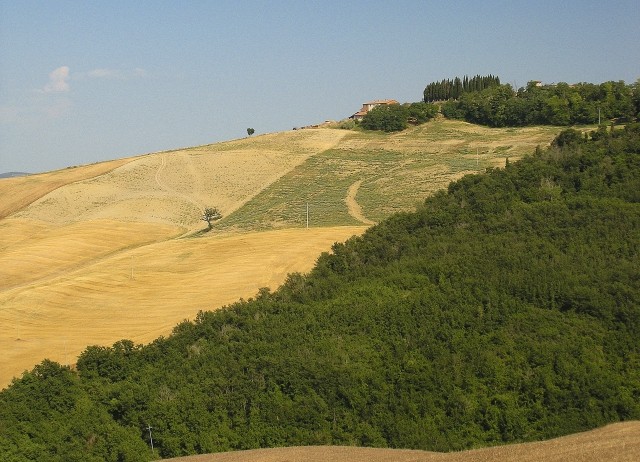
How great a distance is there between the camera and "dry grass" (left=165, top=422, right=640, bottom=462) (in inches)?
936

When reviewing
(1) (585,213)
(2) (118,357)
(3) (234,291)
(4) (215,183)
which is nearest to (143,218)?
(4) (215,183)

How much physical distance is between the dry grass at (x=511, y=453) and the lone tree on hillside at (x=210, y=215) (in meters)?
41.4

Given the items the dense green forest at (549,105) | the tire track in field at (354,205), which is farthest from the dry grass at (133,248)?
the dense green forest at (549,105)

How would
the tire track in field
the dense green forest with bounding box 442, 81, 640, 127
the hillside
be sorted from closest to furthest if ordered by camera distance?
1. the hillside
2. the tire track in field
3. the dense green forest with bounding box 442, 81, 640, 127

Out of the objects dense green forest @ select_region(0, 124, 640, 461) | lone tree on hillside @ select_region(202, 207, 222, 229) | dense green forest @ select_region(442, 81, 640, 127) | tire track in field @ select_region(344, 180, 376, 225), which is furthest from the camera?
dense green forest @ select_region(442, 81, 640, 127)

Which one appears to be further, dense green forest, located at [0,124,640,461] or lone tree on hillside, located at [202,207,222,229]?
lone tree on hillside, located at [202,207,222,229]

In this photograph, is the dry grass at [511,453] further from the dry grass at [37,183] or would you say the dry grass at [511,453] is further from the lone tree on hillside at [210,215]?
the dry grass at [37,183]

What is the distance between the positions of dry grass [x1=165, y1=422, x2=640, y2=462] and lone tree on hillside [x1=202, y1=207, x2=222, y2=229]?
41396mm

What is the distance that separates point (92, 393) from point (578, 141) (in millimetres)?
36252

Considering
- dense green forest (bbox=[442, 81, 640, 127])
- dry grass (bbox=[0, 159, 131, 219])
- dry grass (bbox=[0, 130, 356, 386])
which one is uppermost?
dense green forest (bbox=[442, 81, 640, 127])

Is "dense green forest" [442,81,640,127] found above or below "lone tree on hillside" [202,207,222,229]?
above

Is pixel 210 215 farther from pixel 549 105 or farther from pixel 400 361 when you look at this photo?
pixel 400 361

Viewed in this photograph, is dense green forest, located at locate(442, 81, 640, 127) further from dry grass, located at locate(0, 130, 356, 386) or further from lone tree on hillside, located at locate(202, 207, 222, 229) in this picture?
lone tree on hillside, located at locate(202, 207, 222, 229)

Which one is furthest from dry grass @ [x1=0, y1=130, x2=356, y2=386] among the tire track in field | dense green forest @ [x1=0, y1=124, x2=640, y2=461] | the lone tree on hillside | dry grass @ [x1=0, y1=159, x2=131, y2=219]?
dense green forest @ [x1=0, y1=124, x2=640, y2=461]
